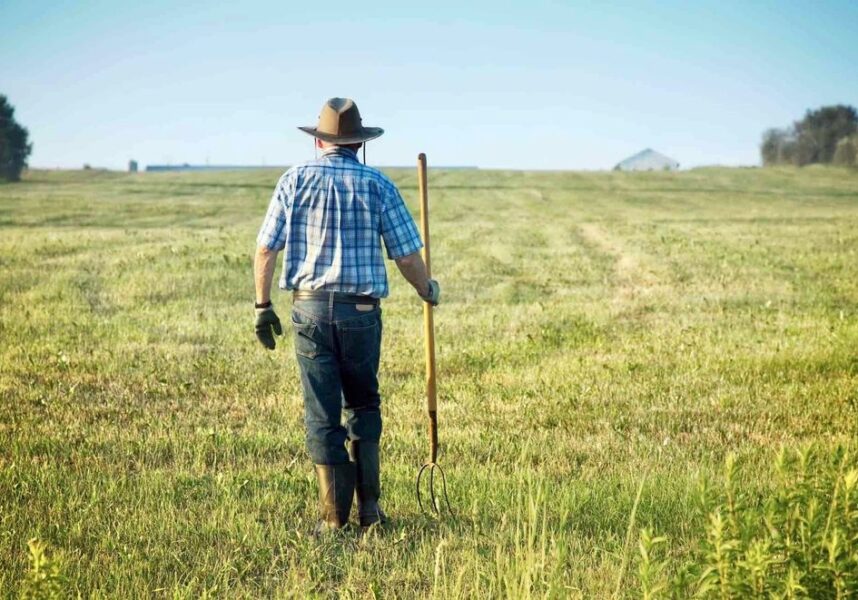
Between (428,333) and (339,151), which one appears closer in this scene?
(339,151)

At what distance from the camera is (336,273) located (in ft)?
17.8

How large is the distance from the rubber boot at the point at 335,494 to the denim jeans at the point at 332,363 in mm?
55

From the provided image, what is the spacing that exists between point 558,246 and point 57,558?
2548 centimetres

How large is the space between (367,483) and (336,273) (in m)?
1.31

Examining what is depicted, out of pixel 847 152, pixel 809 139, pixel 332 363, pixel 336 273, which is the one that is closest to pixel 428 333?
pixel 332 363

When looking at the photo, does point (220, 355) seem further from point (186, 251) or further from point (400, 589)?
point (186, 251)

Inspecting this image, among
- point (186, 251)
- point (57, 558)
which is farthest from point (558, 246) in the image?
point (57, 558)

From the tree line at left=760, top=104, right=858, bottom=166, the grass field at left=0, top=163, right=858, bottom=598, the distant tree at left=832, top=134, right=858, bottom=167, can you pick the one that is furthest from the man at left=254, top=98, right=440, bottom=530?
the tree line at left=760, top=104, right=858, bottom=166

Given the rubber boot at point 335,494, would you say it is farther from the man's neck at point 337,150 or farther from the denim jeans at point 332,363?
the man's neck at point 337,150

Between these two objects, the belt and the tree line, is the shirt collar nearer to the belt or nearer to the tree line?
the belt

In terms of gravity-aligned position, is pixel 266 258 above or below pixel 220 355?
above

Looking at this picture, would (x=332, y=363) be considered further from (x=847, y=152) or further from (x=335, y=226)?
(x=847, y=152)

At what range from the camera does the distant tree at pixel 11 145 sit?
68812mm

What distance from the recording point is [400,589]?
4.68 metres
